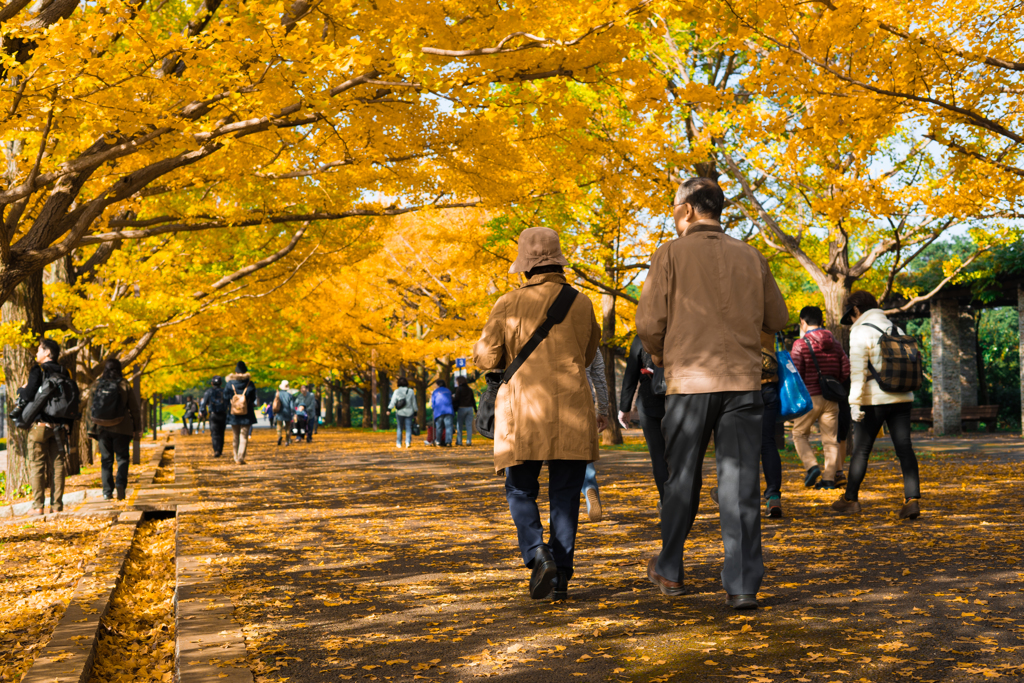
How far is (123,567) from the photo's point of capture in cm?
639

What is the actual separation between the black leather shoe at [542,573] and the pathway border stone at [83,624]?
6.54 ft

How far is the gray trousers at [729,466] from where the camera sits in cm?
421

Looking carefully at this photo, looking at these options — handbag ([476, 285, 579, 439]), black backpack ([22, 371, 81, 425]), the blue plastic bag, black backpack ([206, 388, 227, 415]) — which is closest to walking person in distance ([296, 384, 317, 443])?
black backpack ([206, 388, 227, 415])

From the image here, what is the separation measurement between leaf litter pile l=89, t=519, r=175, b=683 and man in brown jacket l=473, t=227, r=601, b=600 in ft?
5.87

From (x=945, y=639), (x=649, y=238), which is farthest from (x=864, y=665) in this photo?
(x=649, y=238)

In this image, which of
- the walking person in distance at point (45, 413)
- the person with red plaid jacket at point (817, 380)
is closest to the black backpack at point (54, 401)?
the walking person in distance at point (45, 413)

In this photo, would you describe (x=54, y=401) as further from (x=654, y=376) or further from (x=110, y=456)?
(x=654, y=376)

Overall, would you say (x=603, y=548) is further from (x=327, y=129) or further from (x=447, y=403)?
(x=447, y=403)

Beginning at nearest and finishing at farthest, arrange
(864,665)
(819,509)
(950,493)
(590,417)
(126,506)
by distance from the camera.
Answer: (864,665) → (590,417) → (819,509) → (950,493) → (126,506)

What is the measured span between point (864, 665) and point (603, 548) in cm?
301

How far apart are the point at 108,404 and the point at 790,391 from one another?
7.94 metres

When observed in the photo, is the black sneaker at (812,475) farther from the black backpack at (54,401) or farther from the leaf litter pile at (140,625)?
the black backpack at (54,401)

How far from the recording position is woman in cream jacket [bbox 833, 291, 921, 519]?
707 cm

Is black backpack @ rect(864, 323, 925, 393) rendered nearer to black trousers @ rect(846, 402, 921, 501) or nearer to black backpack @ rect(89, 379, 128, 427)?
black trousers @ rect(846, 402, 921, 501)
